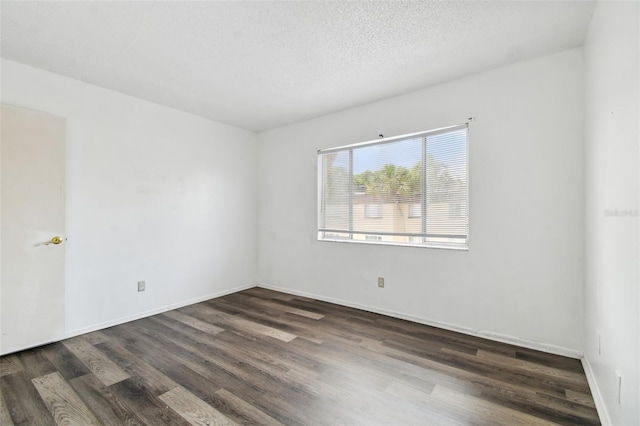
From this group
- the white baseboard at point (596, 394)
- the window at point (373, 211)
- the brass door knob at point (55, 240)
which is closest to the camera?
the white baseboard at point (596, 394)

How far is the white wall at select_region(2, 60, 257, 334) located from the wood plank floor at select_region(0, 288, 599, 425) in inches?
20.8

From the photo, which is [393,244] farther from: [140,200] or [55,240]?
[55,240]

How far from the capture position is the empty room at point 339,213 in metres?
1.80

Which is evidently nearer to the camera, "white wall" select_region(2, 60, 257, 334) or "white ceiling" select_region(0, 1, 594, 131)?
"white ceiling" select_region(0, 1, 594, 131)

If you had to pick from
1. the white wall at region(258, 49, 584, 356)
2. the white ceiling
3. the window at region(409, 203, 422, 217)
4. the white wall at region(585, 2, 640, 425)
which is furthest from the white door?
the white wall at region(585, 2, 640, 425)

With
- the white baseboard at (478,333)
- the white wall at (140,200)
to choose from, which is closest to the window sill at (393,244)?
the white baseboard at (478,333)

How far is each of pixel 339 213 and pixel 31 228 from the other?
3.17m

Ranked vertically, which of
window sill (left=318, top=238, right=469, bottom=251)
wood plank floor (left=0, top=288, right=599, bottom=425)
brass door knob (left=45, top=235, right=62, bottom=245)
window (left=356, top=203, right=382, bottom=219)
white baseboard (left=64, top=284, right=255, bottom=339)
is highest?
window (left=356, top=203, right=382, bottom=219)

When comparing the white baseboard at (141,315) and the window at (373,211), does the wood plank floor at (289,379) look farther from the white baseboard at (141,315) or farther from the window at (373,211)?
the window at (373,211)

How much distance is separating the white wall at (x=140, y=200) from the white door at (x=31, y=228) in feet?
0.41

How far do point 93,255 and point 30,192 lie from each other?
0.80 metres

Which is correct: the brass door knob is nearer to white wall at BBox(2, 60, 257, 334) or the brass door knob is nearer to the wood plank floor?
white wall at BBox(2, 60, 257, 334)

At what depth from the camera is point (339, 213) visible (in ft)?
13.2

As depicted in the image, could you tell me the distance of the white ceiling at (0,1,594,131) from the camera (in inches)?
76.4
